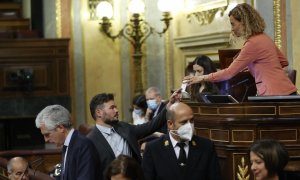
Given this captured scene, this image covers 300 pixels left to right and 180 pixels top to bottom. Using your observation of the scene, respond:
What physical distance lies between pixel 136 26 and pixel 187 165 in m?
7.82

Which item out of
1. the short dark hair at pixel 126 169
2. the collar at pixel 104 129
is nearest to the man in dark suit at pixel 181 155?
the short dark hair at pixel 126 169

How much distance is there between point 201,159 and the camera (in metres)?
5.17

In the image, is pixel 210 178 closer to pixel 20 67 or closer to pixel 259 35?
pixel 259 35

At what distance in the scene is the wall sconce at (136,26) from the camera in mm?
12797

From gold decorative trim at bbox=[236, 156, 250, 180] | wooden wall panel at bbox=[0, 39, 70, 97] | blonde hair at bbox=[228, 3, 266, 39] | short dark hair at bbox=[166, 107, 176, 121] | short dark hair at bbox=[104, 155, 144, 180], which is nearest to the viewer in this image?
short dark hair at bbox=[104, 155, 144, 180]

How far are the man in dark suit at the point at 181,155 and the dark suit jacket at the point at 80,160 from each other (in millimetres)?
400

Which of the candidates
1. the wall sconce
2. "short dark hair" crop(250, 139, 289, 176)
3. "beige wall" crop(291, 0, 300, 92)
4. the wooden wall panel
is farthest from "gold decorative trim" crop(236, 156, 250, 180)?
the wooden wall panel

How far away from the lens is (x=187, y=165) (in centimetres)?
516

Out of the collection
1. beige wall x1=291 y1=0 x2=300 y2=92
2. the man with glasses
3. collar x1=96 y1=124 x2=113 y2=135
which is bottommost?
the man with glasses

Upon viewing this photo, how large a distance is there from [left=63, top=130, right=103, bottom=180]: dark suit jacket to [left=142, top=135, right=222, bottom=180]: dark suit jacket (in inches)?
15.2

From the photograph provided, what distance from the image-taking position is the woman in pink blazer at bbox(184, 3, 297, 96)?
257 inches

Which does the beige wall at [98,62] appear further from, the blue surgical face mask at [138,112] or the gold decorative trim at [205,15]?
the blue surgical face mask at [138,112]

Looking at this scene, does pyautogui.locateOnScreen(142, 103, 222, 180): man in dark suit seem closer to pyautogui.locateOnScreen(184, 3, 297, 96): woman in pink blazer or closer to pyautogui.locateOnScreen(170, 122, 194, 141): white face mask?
pyautogui.locateOnScreen(170, 122, 194, 141): white face mask

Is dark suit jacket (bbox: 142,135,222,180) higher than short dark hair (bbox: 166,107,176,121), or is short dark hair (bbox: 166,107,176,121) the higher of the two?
short dark hair (bbox: 166,107,176,121)
